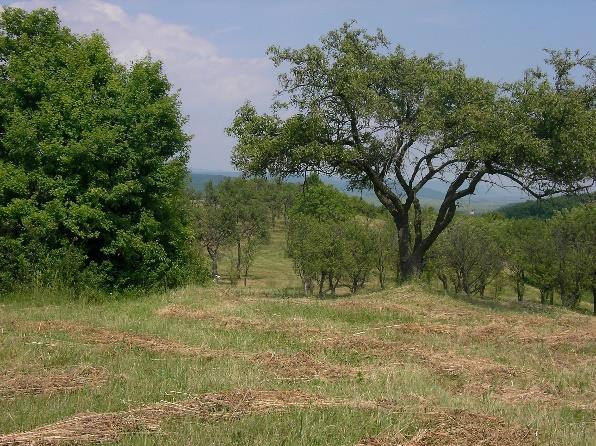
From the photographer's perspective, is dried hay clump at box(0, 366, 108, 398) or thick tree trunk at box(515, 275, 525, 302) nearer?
dried hay clump at box(0, 366, 108, 398)

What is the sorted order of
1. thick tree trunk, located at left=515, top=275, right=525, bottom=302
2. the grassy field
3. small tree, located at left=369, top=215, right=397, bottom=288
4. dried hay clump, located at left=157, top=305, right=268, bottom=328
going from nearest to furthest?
1. the grassy field
2. dried hay clump, located at left=157, top=305, right=268, bottom=328
3. small tree, located at left=369, top=215, right=397, bottom=288
4. thick tree trunk, located at left=515, top=275, right=525, bottom=302

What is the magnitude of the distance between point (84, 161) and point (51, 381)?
486 inches

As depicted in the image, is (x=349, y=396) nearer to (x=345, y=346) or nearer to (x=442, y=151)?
(x=345, y=346)

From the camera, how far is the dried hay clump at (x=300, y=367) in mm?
8414

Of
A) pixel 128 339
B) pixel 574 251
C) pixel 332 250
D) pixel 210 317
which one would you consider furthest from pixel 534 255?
pixel 128 339

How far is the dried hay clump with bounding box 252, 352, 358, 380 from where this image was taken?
8414 millimetres

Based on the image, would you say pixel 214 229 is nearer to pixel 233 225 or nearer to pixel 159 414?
pixel 233 225

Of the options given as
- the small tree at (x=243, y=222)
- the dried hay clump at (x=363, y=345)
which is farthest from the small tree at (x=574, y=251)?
the dried hay clump at (x=363, y=345)

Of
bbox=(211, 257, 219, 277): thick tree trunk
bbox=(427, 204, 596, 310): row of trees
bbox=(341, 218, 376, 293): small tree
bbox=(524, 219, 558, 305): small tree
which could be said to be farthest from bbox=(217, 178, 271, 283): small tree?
bbox=(524, 219, 558, 305): small tree

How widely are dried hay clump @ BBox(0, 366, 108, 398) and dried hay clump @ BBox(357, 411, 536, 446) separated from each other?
3.78m

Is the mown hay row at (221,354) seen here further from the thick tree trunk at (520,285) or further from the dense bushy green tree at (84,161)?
the thick tree trunk at (520,285)

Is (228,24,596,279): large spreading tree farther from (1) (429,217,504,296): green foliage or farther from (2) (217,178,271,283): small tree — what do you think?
(2) (217,178,271,283): small tree

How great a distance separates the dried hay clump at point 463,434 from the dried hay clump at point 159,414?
0.90 meters

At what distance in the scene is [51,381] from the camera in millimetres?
7445
